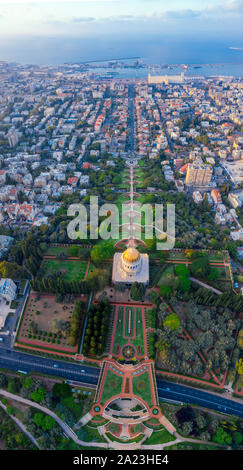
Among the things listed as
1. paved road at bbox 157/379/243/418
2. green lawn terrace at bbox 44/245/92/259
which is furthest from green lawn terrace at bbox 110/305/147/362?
green lawn terrace at bbox 44/245/92/259

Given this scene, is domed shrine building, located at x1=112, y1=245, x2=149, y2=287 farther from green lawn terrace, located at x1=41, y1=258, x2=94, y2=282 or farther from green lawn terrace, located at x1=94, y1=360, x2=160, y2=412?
green lawn terrace, located at x1=94, y1=360, x2=160, y2=412

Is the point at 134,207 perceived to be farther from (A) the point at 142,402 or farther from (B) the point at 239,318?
(A) the point at 142,402

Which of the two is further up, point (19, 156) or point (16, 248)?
point (19, 156)

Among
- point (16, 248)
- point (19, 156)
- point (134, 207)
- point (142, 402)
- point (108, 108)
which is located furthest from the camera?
point (108, 108)

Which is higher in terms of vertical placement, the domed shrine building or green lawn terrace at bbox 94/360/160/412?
the domed shrine building

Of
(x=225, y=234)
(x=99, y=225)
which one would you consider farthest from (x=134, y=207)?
(x=225, y=234)

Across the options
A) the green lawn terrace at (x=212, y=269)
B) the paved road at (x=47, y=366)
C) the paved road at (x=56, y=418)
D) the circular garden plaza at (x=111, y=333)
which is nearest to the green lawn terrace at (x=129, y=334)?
the circular garden plaza at (x=111, y=333)
